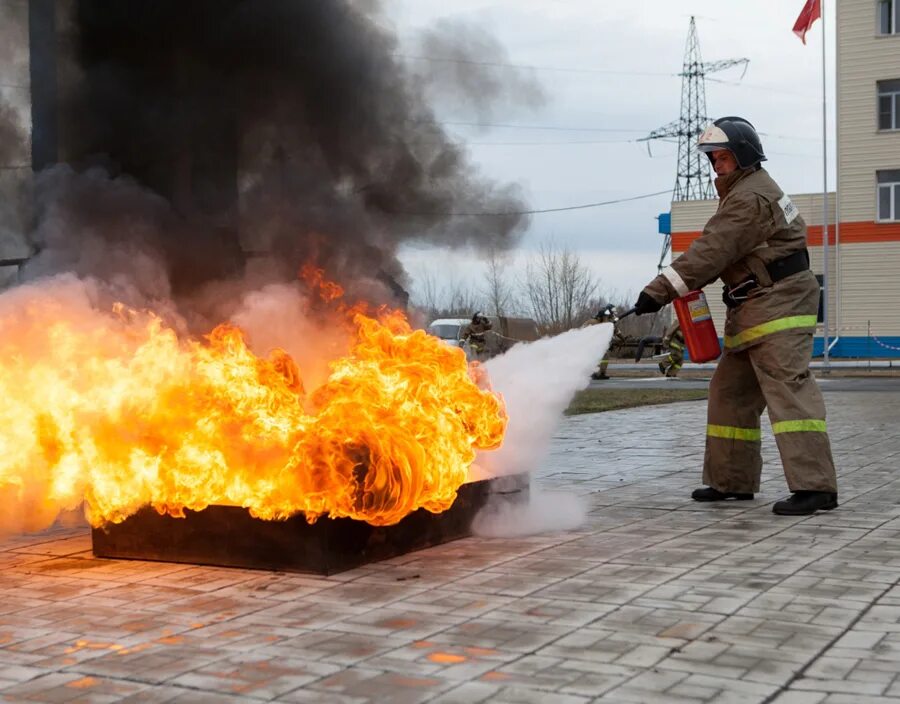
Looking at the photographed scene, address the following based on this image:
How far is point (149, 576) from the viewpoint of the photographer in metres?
5.21

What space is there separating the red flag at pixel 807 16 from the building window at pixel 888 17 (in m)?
2.82

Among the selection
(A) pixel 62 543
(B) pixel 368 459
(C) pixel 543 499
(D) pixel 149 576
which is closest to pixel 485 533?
(C) pixel 543 499

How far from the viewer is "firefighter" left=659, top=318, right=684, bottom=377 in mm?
23547

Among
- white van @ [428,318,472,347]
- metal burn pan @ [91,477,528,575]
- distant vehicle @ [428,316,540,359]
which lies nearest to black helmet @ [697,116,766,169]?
metal burn pan @ [91,477,528,575]

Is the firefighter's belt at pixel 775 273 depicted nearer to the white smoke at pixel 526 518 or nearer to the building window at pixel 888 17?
the white smoke at pixel 526 518

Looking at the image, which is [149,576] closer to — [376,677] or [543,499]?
[376,677]

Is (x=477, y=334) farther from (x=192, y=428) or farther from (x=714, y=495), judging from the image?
(x=192, y=428)

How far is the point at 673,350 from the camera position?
24.3 metres

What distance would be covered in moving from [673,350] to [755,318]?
1752 centimetres

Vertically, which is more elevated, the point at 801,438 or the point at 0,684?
the point at 801,438

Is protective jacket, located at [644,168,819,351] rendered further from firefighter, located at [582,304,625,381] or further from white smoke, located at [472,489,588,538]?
white smoke, located at [472,489,588,538]

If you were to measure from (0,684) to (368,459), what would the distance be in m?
1.95

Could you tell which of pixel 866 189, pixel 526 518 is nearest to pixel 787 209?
pixel 526 518

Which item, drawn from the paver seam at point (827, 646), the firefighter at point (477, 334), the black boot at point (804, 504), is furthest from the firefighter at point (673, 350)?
the paver seam at point (827, 646)
